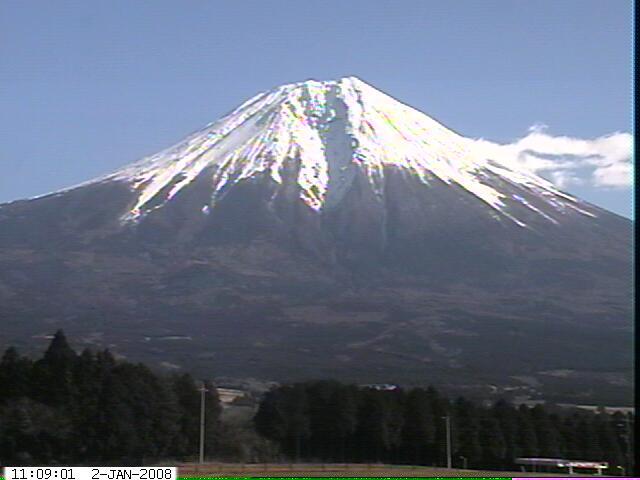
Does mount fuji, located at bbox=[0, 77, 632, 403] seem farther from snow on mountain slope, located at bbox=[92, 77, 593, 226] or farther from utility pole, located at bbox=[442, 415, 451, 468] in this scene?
utility pole, located at bbox=[442, 415, 451, 468]

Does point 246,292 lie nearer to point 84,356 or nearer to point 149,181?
point 149,181

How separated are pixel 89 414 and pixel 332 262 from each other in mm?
63189

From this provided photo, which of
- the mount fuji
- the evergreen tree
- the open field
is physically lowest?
the open field

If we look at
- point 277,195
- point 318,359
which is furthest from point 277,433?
point 277,195

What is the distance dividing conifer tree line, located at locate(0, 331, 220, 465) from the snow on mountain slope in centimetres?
6569

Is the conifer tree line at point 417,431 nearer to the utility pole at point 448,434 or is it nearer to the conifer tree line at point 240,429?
the conifer tree line at point 240,429

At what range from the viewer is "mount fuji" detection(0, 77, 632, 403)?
253 ft

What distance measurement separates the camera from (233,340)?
8044 centimetres

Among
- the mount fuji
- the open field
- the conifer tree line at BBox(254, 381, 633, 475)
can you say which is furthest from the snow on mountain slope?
the open field

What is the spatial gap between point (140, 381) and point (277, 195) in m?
72.5

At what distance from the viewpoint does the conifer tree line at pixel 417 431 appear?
37500mm

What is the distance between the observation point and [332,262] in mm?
Result: 98375

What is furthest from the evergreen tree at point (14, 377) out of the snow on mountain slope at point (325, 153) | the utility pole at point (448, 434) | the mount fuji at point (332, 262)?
the snow on mountain slope at point (325, 153)

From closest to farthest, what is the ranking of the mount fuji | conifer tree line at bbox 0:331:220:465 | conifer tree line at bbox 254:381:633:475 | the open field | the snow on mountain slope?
the open field, conifer tree line at bbox 0:331:220:465, conifer tree line at bbox 254:381:633:475, the mount fuji, the snow on mountain slope
